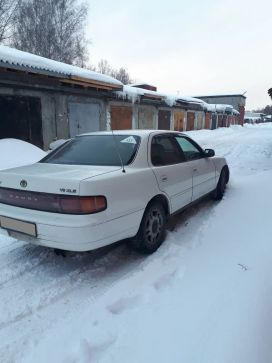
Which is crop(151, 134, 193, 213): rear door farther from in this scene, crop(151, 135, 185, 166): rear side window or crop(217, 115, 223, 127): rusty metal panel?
crop(217, 115, 223, 127): rusty metal panel

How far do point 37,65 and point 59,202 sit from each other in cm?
843

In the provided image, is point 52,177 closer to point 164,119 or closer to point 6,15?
point 164,119

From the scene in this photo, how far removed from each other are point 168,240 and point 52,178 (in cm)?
171

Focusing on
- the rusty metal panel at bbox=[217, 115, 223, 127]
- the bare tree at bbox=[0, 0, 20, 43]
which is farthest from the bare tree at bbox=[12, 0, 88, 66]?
the rusty metal panel at bbox=[217, 115, 223, 127]

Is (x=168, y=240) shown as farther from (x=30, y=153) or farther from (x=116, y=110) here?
(x=116, y=110)

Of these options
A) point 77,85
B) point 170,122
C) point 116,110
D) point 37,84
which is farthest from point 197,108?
point 37,84

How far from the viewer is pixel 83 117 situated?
13.5m

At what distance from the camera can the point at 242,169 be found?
27.1 feet

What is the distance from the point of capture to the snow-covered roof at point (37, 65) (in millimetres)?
8727

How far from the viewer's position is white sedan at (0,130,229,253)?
258 centimetres

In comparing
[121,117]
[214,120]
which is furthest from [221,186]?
[214,120]

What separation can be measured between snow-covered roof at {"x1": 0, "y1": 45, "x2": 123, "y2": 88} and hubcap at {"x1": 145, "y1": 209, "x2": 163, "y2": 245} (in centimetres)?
762

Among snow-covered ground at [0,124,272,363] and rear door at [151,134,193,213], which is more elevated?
rear door at [151,134,193,213]

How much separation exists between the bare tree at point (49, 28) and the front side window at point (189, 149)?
2727 centimetres
